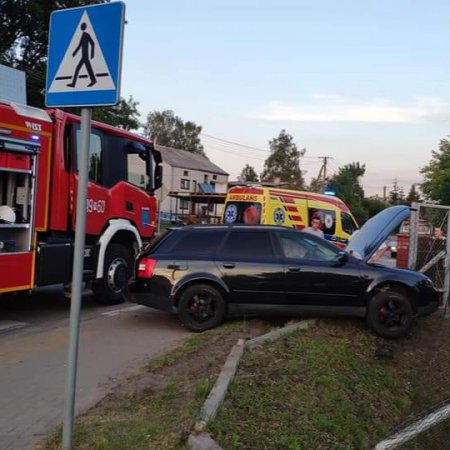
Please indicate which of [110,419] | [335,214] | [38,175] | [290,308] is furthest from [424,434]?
[335,214]

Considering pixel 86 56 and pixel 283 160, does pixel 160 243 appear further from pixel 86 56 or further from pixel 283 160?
pixel 283 160

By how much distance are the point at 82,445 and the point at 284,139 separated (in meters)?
94.0

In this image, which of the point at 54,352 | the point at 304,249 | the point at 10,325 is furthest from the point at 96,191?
the point at 304,249

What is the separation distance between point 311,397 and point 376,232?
434 centimetres

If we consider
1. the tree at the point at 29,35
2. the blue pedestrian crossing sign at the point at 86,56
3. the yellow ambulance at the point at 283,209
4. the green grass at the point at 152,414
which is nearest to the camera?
the blue pedestrian crossing sign at the point at 86,56

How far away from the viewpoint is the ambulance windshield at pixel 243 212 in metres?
18.6

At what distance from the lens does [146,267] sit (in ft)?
29.0

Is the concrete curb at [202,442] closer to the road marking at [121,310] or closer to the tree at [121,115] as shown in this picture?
the road marking at [121,310]

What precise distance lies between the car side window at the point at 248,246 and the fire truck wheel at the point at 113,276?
244 centimetres

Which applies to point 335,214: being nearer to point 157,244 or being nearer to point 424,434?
point 157,244

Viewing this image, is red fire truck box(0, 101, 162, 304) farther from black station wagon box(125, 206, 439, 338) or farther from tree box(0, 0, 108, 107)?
tree box(0, 0, 108, 107)

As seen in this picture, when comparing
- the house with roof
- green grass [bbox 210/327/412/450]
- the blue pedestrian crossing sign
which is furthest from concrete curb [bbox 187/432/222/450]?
the house with roof

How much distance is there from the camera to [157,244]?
29.8ft

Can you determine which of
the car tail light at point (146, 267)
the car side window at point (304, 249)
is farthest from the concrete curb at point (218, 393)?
the car tail light at point (146, 267)
